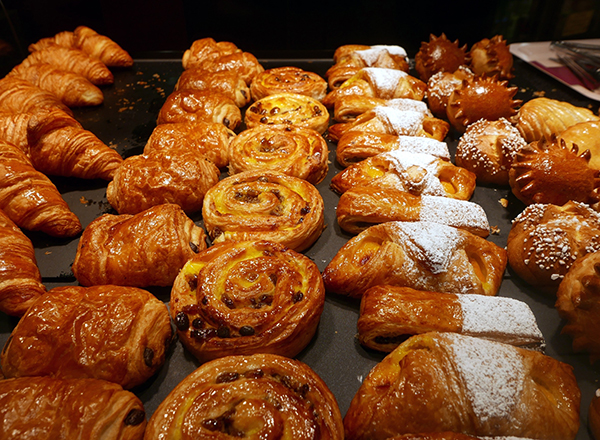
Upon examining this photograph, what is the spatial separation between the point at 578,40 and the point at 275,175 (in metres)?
5.75

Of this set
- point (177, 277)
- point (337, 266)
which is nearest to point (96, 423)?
point (177, 277)

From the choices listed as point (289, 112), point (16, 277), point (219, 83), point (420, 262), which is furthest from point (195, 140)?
point (420, 262)

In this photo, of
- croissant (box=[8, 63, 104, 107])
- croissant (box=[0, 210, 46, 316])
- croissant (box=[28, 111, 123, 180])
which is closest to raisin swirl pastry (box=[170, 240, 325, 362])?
croissant (box=[0, 210, 46, 316])

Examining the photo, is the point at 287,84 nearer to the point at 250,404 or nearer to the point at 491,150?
the point at 491,150

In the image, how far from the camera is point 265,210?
3.22 m

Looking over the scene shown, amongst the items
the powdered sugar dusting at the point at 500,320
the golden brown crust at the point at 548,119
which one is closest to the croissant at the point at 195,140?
the powdered sugar dusting at the point at 500,320

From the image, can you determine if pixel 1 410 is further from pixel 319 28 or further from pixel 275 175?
pixel 319 28

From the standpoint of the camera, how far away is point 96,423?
1901mm

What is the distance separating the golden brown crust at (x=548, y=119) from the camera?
13.1ft

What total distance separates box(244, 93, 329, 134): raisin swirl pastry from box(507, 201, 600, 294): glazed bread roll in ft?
8.00

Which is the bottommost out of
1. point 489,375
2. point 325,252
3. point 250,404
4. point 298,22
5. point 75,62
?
point 325,252

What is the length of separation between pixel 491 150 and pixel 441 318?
2.13 meters

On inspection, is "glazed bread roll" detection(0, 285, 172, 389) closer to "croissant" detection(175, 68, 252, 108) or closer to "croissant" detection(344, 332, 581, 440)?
"croissant" detection(344, 332, 581, 440)

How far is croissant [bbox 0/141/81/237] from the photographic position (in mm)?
3244
